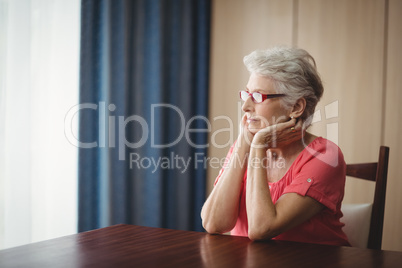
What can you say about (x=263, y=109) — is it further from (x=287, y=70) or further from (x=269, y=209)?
(x=269, y=209)

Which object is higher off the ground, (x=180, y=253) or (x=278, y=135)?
(x=278, y=135)

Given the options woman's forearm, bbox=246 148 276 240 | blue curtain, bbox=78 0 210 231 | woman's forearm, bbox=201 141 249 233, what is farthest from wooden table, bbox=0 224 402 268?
blue curtain, bbox=78 0 210 231

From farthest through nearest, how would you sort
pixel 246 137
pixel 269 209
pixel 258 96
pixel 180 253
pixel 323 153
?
pixel 246 137, pixel 258 96, pixel 323 153, pixel 269 209, pixel 180 253

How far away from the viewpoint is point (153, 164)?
2.99 m

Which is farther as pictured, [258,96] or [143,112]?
[143,112]

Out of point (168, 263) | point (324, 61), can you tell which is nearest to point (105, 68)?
point (324, 61)

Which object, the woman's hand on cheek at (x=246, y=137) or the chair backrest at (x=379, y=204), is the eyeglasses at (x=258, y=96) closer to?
the woman's hand on cheek at (x=246, y=137)

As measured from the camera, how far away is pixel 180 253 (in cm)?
100

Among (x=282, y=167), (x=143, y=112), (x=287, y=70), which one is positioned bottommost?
(x=282, y=167)

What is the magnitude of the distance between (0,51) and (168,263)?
65.1 inches

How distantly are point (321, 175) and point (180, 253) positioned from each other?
639mm

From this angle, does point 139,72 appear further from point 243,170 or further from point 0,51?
point 243,170

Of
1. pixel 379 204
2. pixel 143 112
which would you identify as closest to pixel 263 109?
pixel 379 204

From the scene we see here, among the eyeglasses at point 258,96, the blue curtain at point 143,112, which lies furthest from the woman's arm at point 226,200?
the blue curtain at point 143,112
